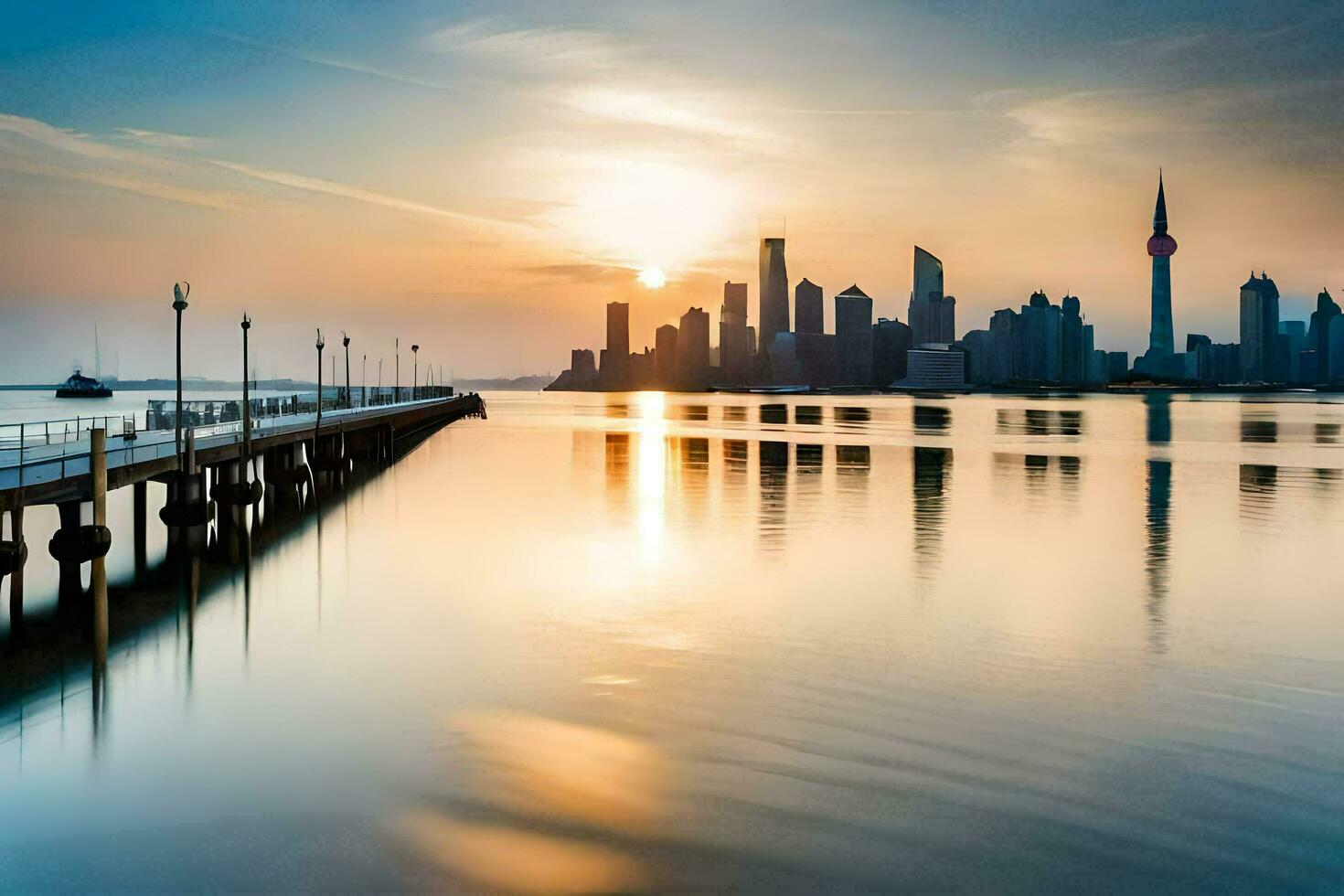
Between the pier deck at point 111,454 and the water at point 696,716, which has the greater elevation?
the pier deck at point 111,454

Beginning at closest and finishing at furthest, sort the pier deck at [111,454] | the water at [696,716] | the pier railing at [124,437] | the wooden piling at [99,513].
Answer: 1. the water at [696,716]
2. the wooden piling at [99,513]
3. the pier deck at [111,454]
4. the pier railing at [124,437]

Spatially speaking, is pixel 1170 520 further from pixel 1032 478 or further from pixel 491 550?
pixel 491 550

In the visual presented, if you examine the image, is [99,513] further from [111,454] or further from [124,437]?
[124,437]

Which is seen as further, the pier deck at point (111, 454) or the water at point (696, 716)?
the pier deck at point (111, 454)

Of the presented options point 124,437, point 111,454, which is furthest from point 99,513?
point 124,437

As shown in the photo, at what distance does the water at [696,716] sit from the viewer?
11.7 metres

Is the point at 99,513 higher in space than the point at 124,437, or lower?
lower

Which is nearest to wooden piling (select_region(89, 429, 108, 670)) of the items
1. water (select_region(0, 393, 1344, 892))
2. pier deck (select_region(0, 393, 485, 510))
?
pier deck (select_region(0, 393, 485, 510))

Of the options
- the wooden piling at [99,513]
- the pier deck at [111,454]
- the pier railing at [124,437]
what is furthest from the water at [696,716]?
the pier railing at [124,437]

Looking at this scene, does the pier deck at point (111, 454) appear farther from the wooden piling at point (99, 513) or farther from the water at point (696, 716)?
the water at point (696, 716)

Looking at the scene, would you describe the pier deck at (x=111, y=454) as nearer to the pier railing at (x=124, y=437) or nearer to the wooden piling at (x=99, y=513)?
the pier railing at (x=124, y=437)

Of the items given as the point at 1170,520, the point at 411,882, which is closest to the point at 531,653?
the point at 411,882

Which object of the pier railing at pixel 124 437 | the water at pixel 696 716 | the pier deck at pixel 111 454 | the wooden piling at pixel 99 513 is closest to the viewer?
the water at pixel 696 716

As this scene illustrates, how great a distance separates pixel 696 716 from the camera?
16734 millimetres
